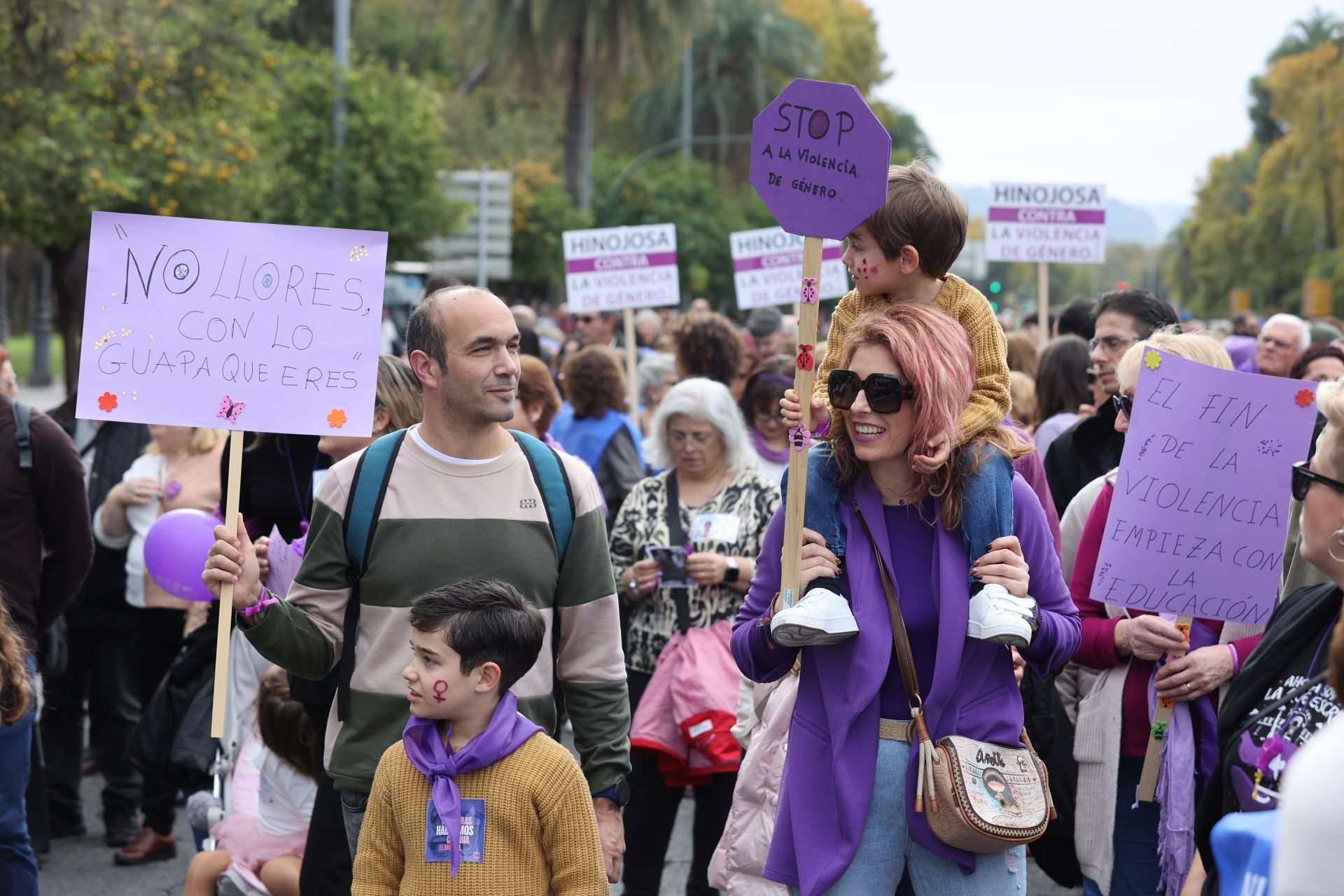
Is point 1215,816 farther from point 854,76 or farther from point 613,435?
point 854,76

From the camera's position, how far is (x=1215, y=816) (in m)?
3.01

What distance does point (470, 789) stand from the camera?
11.1 ft

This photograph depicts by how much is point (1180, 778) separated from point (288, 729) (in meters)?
2.69

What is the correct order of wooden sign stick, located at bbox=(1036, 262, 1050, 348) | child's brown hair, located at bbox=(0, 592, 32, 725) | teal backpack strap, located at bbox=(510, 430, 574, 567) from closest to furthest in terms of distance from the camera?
teal backpack strap, located at bbox=(510, 430, 574, 567), child's brown hair, located at bbox=(0, 592, 32, 725), wooden sign stick, located at bbox=(1036, 262, 1050, 348)

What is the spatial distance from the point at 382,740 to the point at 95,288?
1395 millimetres

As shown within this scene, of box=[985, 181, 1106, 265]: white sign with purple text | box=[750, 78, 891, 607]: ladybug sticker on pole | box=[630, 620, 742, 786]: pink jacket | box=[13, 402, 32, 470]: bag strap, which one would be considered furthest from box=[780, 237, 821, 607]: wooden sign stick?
box=[985, 181, 1106, 265]: white sign with purple text

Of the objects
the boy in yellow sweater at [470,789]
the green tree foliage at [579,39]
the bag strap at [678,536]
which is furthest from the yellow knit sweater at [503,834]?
the green tree foliage at [579,39]

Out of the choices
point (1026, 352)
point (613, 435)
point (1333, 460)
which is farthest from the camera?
point (1026, 352)

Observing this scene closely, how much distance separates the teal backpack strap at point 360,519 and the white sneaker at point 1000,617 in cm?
142

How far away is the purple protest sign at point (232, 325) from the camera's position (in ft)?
13.1

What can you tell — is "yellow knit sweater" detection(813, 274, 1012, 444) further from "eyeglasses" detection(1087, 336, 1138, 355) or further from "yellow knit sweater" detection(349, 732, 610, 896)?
"eyeglasses" detection(1087, 336, 1138, 355)

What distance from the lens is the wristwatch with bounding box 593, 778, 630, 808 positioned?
3.77 m

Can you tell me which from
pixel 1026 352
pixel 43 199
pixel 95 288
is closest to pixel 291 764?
pixel 95 288

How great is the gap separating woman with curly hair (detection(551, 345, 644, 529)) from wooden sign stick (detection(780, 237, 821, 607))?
4.29 metres
